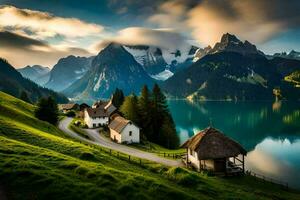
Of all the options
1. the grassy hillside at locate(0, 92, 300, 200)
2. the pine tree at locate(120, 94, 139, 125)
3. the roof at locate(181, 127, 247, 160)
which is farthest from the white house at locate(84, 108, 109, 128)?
the grassy hillside at locate(0, 92, 300, 200)

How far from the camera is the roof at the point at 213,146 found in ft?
169

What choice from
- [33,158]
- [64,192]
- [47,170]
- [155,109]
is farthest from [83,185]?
[155,109]

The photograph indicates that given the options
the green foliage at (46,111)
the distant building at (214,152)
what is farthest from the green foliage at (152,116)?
the distant building at (214,152)

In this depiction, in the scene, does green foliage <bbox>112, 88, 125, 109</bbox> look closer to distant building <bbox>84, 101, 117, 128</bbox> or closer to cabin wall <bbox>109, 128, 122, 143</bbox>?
distant building <bbox>84, 101, 117, 128</bbox>

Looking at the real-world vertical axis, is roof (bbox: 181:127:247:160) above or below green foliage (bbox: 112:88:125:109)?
below

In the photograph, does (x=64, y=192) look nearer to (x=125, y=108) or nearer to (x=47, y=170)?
(x=47, y=170)

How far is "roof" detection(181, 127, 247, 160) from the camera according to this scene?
51.4 m

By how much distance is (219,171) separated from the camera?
52.2 metres

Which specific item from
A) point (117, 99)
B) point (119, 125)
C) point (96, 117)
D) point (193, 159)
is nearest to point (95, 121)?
point (96, 117)

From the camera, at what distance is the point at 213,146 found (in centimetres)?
5228

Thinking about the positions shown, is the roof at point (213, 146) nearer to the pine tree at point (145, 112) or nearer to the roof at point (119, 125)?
the roof at point (119, 125)

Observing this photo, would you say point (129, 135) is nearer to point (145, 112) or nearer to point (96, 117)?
point (145, 112)

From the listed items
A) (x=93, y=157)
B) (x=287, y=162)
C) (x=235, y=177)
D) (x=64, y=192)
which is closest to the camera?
(x=64, y=192)

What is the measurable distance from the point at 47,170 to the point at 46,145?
15388mm
